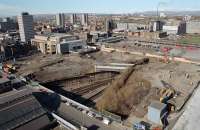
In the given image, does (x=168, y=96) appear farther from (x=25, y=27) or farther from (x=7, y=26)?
(x=7, y=26)

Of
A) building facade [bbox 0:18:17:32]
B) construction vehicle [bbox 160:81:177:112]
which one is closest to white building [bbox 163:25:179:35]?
construction vehicle [bbox 160:81:177:112]

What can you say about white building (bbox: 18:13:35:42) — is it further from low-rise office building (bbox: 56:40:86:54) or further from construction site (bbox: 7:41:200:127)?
low-rise office building (bbox: 56:40:86:54)

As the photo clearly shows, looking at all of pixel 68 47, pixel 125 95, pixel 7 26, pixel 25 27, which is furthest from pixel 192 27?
pixel 7 26

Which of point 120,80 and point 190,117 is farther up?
point 120,80

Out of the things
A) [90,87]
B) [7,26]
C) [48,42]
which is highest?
[7,26]

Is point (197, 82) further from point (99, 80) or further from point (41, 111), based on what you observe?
point (41, 111)

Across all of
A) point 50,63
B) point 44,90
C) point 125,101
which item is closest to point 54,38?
point 50,63

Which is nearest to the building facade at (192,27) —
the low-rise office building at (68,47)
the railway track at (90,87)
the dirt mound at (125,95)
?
the low-rise office building at (68,47)
